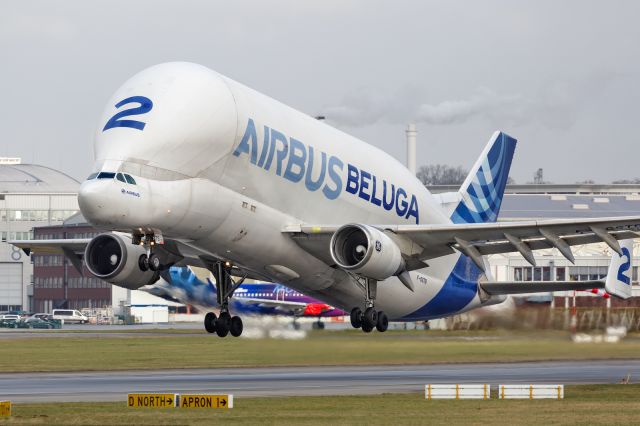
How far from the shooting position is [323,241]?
4016 cm

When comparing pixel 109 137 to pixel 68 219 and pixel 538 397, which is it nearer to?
pixel 538 397

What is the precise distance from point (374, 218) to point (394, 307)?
512 centimetres

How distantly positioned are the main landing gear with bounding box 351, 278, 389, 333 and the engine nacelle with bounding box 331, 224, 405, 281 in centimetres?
101

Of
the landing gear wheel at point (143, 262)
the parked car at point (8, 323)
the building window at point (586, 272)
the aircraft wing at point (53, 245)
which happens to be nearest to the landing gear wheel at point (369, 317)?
the landing gear wheel at point (143, 262)

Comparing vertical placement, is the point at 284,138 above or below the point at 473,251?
above

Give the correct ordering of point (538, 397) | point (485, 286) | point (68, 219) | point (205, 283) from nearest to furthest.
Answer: point (538, 397)
point (485, 286)
point (205, 283)
point (68, 219)

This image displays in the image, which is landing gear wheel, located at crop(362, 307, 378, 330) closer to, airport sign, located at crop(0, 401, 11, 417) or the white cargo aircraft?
the white cargo aircraft

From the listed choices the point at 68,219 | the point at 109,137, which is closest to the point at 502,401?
the point at 109,137

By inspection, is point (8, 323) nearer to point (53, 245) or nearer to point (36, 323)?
point (36, 323)

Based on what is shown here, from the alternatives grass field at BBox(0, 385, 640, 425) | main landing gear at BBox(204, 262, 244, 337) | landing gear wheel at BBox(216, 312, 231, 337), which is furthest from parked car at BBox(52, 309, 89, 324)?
landing gear wheel at BBox(216, 312, 231, 337)

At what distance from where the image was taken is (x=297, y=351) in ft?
164

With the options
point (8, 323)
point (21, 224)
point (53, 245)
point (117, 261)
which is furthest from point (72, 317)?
point (117, 261)

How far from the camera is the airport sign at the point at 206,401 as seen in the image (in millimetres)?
38875

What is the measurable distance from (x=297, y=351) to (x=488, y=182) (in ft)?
35.8
